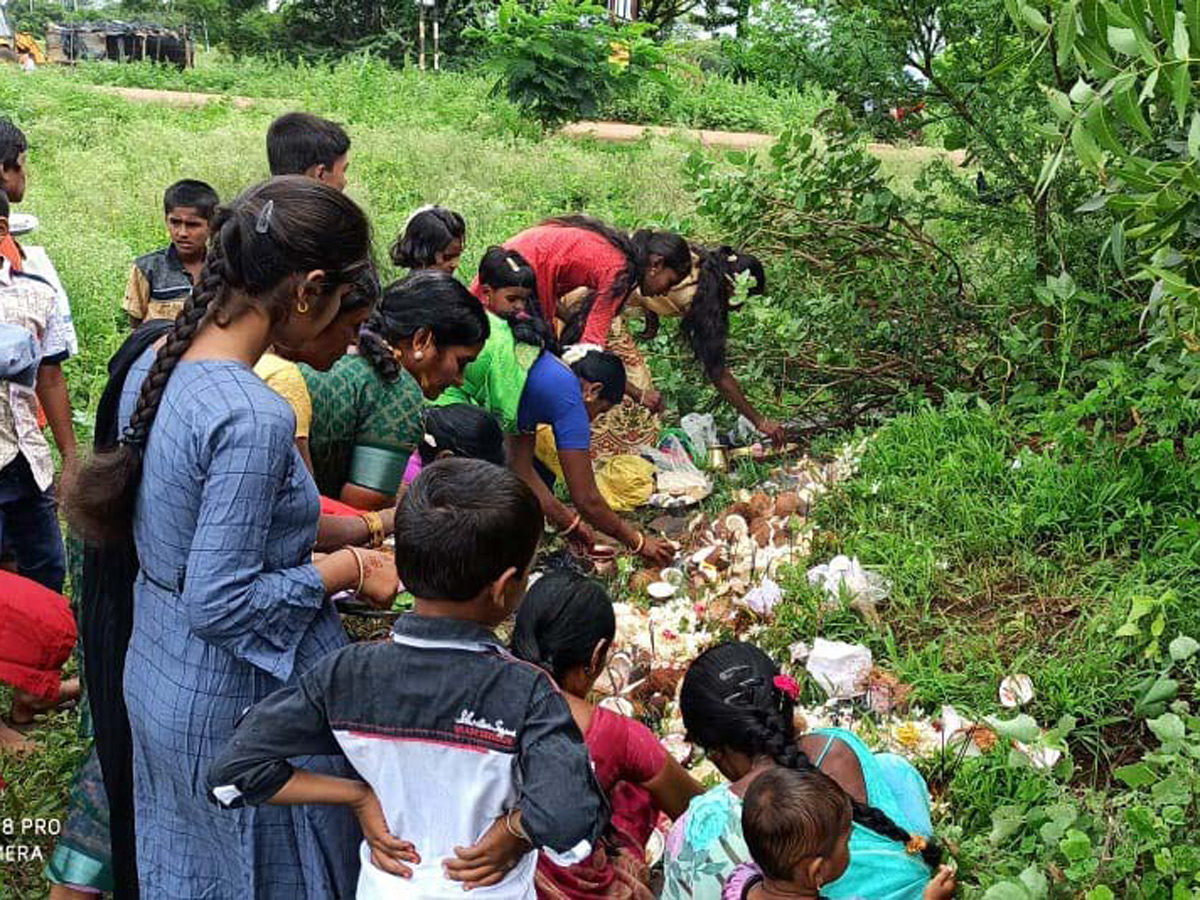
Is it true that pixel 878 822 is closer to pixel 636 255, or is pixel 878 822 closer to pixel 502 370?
pixel 502 370

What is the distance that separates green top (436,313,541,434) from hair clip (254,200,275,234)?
1.83 meters

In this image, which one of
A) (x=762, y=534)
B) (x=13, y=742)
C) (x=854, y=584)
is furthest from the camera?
(x=762, y=534)

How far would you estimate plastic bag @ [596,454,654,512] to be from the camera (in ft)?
15.9

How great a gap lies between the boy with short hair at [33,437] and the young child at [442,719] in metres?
2.13

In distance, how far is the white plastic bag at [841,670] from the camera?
11.5ft

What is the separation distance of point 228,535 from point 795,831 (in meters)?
1.04

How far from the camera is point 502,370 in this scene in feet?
12.7

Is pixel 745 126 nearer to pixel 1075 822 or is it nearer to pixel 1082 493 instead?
pixel 1082 493

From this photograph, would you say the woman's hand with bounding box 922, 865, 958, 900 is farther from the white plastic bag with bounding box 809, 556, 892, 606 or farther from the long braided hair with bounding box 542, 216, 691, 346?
the long braided hair with bounding box 542, 216, 691, 346

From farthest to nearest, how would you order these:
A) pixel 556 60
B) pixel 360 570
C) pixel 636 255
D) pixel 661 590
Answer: pixel 556 60 → pixel 636 255 → pixel 661 590 → pixel 360 570

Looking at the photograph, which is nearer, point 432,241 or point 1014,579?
point 1014,579

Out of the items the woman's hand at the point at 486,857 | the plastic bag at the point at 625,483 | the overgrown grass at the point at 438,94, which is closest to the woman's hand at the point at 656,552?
the plastic bag at the point at 625,483

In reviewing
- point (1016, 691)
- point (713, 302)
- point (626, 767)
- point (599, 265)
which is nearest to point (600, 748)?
point (626, 767)

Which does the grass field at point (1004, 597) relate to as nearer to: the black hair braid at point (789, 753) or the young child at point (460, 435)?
the black hair braid at point (789, 753)
